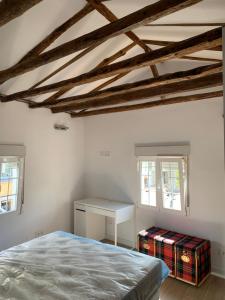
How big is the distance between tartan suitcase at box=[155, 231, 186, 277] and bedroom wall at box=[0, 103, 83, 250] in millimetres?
1942

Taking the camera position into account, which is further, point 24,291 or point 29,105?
point 29,105

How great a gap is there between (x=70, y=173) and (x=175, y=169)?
212cm

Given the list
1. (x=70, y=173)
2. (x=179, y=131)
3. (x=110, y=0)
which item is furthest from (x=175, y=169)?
(x=110, y=0)

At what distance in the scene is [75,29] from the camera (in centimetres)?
243

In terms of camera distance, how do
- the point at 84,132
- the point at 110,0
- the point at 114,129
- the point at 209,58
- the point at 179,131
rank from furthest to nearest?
the point at 84,132
the point at 114,129
the point at 179,131
the point at 209,58
the point at 110,0

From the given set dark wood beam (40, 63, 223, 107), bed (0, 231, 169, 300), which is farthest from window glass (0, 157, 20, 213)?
dark wood beam (40, 63, 223, 107)

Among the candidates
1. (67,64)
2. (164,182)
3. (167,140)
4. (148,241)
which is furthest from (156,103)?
(148,241)

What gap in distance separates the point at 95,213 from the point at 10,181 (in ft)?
5.21

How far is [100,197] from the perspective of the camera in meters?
Result: 4.58

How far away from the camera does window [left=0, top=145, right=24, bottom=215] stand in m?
3.47

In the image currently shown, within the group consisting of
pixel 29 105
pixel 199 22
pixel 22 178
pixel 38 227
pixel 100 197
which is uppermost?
pixel 199 22

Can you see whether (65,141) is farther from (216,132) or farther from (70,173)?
(216,132)

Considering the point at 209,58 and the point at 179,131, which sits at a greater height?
the point at 209,58

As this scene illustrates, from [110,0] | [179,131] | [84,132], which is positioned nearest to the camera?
[110,0]
